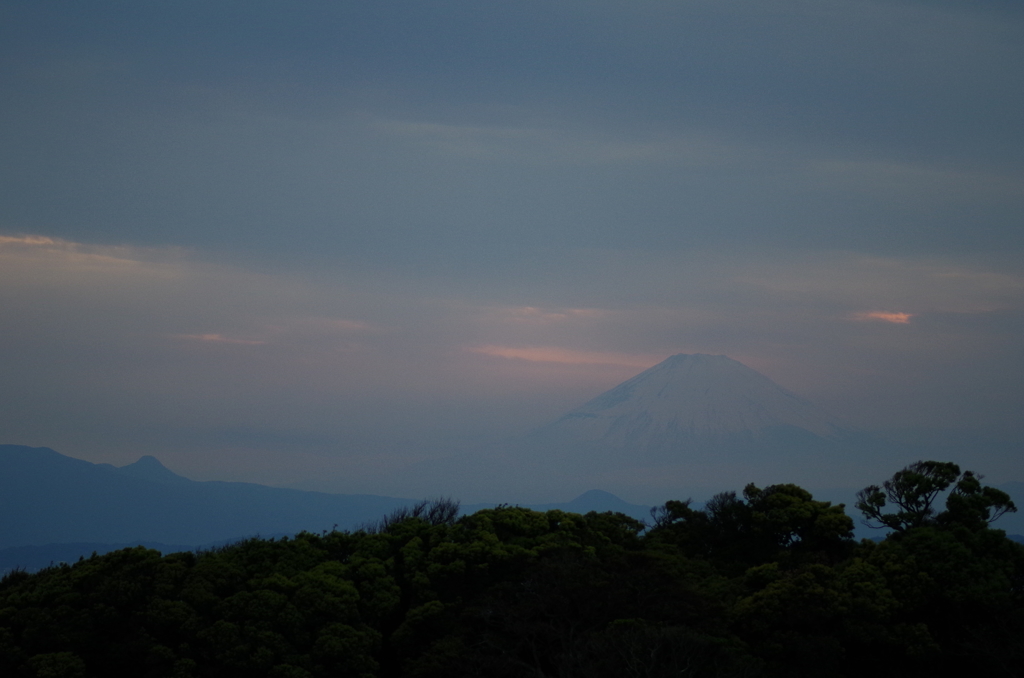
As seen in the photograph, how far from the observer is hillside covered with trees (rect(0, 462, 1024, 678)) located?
58.0 feet

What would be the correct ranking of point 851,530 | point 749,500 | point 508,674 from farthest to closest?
point 749,500 < point 851,530 < point 508,674

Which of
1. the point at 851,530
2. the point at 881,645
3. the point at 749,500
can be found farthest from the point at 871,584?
the point at 749,500

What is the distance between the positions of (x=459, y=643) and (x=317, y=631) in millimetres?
3291

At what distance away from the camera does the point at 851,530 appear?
24328 millimetres

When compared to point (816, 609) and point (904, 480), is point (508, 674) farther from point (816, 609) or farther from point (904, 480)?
point (904, 480)

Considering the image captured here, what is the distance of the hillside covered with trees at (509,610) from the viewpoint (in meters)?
17.7

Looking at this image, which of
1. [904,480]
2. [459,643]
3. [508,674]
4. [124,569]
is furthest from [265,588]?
[904,480]

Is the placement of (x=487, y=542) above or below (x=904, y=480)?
below

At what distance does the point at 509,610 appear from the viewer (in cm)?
1811

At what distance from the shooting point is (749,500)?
26234 mm

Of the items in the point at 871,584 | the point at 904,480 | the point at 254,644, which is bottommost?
the point at 254,644

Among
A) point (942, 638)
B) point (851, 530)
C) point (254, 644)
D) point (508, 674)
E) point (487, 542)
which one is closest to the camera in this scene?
point (508, 674)

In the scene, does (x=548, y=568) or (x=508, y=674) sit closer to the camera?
(x=508, y=674)

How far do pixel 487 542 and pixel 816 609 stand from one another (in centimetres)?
787
